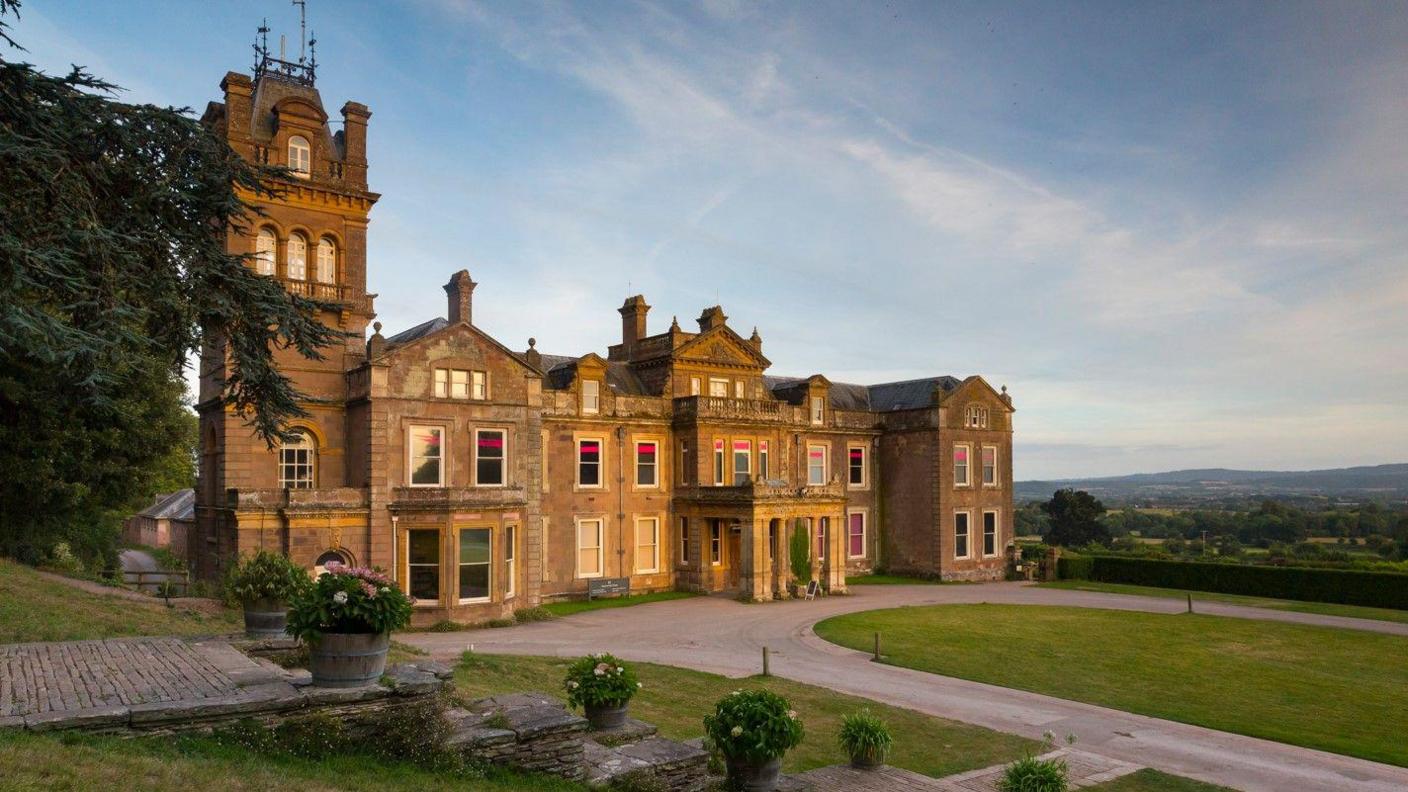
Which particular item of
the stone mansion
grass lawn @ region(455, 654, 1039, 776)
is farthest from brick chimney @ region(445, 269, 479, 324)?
grass lawn @ region(455, 654, 1039, 776)

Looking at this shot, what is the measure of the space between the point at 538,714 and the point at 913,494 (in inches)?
1418

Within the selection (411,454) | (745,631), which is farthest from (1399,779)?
(411,454)

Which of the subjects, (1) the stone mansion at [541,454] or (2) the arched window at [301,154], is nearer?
(1) the stone mansion at [541,454]

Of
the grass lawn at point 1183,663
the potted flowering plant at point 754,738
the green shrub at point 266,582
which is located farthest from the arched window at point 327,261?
the potted flowering plant at point 754,738

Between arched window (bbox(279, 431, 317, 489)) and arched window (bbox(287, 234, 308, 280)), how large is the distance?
5.11m

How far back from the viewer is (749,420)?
40094 mm

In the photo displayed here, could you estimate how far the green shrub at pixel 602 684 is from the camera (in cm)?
1326

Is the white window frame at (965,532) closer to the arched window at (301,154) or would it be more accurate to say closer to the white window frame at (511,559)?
the white window frame at (511,559)

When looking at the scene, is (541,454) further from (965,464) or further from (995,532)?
(995,532)

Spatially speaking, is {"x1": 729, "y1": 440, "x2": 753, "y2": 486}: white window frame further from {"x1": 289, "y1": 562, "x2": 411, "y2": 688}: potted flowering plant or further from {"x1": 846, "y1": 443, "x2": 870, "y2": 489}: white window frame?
{"x1": 289, "y1": 562, "x2": 411, "y2": 688}: potted flowering plant

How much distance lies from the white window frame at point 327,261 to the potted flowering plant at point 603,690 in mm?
20698

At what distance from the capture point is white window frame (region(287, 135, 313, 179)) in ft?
96.0

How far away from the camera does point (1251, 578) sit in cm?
4141

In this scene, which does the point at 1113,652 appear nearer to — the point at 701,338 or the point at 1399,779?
the point at 1399,779
